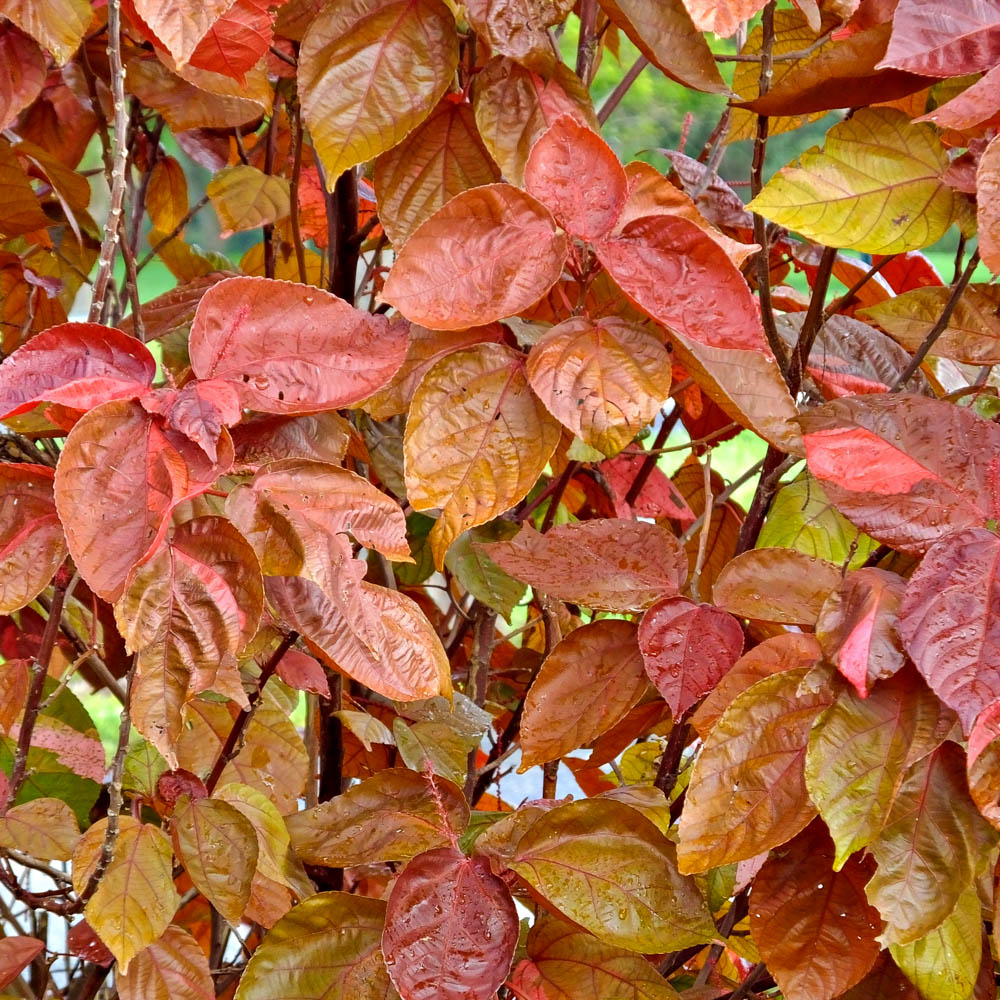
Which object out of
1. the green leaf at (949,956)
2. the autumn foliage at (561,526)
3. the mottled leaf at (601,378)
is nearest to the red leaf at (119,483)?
the autumn foliage at (561,526)

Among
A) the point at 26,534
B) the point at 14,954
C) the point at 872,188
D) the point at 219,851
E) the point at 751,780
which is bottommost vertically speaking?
the point at 14,954

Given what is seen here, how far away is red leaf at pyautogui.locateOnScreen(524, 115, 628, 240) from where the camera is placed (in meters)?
0.46

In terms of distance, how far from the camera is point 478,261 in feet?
1.51

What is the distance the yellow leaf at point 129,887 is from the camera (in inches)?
22.0

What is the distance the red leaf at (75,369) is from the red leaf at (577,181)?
0.18 metres

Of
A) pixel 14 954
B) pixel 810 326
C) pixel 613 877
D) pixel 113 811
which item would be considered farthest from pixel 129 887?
pixel 810 326

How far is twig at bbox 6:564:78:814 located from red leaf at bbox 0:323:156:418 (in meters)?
0.15

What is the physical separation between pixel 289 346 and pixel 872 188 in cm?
27

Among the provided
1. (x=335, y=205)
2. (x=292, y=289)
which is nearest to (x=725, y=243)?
(x=292, y=289)

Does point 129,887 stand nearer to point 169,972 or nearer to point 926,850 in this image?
point 169,972

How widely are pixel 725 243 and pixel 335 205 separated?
0.32m

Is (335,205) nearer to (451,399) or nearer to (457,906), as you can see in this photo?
(451,399)

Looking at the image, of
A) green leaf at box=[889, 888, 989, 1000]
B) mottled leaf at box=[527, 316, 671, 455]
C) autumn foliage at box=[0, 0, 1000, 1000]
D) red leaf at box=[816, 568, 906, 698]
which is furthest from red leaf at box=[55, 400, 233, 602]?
green leaf at box=[889, 888, 989, 1000]

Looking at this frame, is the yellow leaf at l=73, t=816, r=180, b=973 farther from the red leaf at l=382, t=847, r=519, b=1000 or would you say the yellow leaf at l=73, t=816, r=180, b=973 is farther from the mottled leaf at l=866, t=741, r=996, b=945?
the mottled leaf at l=866, t=741, r=996, b=945
